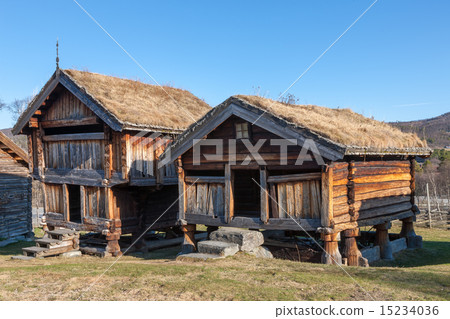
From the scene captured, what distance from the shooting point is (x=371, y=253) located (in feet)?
44.0

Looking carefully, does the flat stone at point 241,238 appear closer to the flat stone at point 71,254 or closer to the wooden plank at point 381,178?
the wooden plank at point 381,178

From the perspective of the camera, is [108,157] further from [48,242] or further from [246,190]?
[246,190]

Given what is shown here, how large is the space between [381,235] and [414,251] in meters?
2.54

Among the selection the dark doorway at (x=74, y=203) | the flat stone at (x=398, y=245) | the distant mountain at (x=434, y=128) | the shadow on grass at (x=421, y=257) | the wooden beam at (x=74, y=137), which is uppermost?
the distant mountain at (x=434, y=128)

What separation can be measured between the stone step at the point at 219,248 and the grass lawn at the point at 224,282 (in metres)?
0.44

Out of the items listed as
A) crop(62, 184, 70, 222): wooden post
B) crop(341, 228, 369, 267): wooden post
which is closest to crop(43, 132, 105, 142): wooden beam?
crop(62, 184, 70, 222): wooden post

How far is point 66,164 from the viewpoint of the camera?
16.3 metres

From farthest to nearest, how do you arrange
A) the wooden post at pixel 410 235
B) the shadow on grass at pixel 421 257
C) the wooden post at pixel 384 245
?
the wooden post at pixel 410 235 → the wooden post at pixel 384 245 → the shadow on grass at pixel 421 257

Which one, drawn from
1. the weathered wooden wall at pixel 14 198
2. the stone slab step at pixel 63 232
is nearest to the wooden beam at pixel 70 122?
the stone slab step at pixel 63 232

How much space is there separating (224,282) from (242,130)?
522 centimetres

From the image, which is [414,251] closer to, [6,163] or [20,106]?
[6,163]

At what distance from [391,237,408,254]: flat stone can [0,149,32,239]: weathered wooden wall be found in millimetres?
17259

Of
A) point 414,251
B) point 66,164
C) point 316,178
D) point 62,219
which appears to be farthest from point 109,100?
point 414,251

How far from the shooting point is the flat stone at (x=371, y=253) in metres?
13.1
